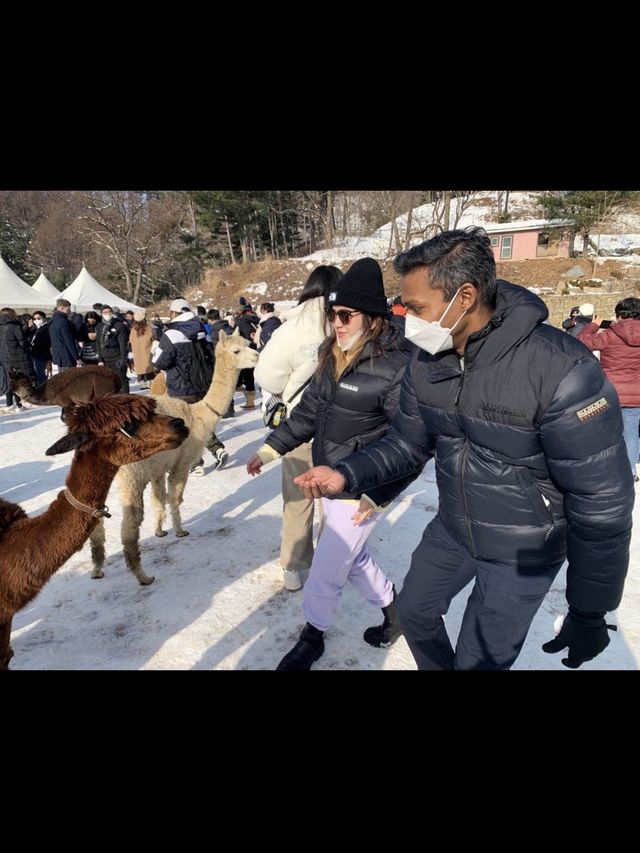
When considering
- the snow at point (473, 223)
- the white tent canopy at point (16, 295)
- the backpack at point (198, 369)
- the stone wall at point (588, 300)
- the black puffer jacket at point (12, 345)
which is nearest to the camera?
the backpack at point (198, 369)

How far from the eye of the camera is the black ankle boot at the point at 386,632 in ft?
8.64

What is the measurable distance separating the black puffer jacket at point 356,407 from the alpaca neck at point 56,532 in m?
0.92

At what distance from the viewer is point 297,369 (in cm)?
289

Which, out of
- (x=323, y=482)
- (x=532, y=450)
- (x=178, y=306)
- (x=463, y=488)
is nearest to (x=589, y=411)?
(x=532, y=450)

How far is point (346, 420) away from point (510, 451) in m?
0.97

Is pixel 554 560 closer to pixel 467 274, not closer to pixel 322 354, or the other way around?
pixel 467 274

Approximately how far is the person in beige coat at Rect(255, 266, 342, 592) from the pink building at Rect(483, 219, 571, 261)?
3013 cm

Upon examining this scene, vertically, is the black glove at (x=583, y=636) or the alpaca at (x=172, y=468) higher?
the black glove at (x=583, y=636)

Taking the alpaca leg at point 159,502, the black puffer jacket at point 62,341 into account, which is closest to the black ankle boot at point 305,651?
the alpaca leg at point 159,502

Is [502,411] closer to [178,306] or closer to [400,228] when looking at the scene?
[178,306]

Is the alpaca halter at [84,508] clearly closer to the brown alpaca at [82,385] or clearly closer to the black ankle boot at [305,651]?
the black ankle boot at [305,651]

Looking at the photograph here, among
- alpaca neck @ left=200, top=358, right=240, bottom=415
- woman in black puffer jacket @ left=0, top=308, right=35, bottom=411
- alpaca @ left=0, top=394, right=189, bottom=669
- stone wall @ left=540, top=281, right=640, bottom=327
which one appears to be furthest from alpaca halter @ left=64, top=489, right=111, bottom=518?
stone wall @ left=540, top=281, right=640, bottom=327

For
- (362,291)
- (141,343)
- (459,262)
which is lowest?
(141,343)

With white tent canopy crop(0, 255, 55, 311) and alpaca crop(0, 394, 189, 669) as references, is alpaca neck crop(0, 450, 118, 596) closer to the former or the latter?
alpaca crop(0, 394, 189, 669)
